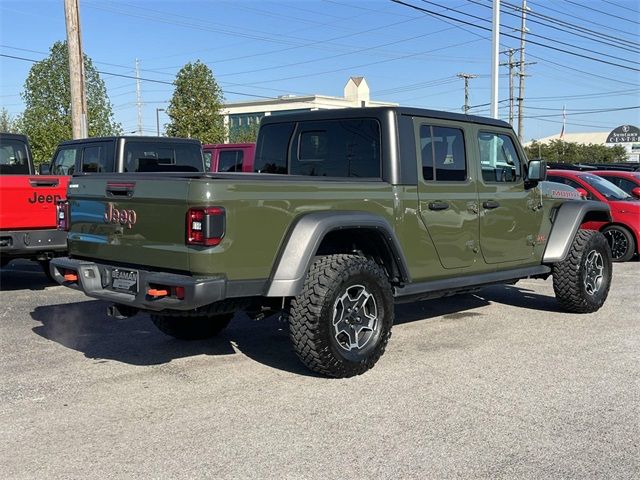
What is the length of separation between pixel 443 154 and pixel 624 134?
64.5m

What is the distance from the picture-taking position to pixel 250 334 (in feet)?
21.6

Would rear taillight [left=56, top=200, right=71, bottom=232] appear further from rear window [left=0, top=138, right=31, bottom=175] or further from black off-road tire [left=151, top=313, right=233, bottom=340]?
rear window [left=0, top=138, right=31, bottom=175]

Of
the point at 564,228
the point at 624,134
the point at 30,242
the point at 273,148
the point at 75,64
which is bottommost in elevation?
the point at 30,242

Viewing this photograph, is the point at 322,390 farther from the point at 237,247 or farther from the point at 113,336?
the point at 113,336

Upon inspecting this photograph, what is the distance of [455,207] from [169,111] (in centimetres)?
2951

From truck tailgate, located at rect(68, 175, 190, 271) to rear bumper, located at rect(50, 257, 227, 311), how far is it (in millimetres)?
98

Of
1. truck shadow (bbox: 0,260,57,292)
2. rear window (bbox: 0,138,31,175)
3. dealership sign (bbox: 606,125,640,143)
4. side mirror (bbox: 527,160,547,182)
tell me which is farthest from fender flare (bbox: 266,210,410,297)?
dealership sign (bbox: 606,125,640,143)

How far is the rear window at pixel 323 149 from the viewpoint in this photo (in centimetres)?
566

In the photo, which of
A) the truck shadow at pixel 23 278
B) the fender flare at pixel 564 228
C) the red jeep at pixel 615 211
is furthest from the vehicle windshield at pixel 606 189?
the truck shadow at pixel 23 278

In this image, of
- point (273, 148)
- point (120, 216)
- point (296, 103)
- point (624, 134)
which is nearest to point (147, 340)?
point (120, 216)

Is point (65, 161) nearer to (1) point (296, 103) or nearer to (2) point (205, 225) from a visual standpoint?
(2) point (205, 225)

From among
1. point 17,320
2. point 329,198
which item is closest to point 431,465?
point 329,198

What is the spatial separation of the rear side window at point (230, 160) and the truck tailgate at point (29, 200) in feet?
14.8

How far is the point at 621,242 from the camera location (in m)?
12.1
